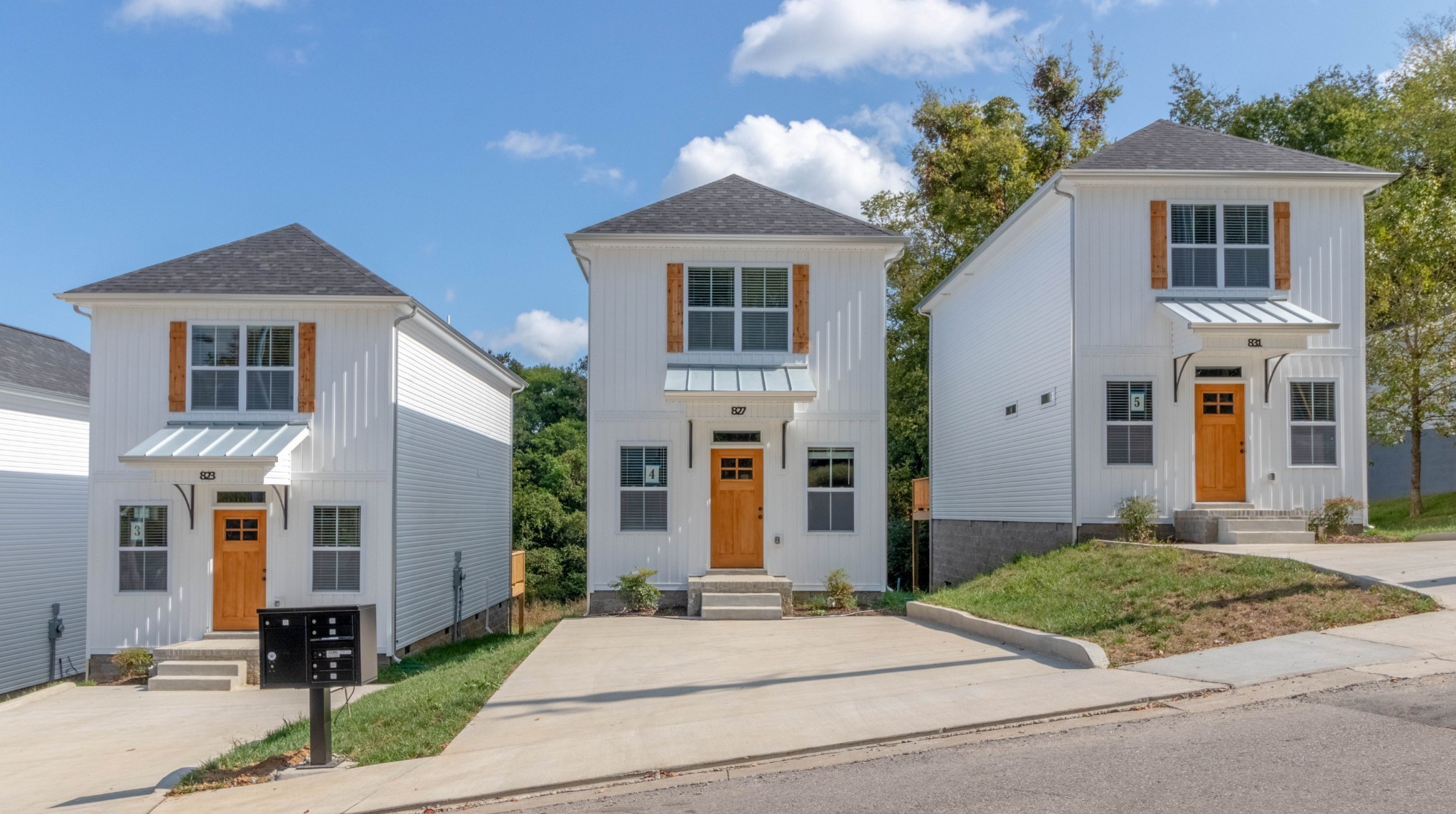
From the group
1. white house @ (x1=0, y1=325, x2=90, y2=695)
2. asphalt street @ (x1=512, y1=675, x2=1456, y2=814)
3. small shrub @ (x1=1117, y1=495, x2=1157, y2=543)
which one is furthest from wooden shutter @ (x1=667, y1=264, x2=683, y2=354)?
white house @ (x1=0, y1=325, x2=90, y2=695)

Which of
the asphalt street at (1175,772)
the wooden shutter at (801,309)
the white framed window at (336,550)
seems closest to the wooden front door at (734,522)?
the wooden shutter at (801,309)

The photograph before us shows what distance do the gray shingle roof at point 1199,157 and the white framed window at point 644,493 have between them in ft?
27.1

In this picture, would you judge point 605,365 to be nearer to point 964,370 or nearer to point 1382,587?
point 964,370

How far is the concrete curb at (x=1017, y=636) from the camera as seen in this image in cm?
1059

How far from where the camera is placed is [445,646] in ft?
69.6

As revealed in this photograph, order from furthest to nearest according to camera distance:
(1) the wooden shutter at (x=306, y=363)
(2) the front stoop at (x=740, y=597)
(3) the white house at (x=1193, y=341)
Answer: (1) the wooden shutter at (x=306, y=363)
(3) the white house at (x=1193, y=341)
(2) the front stoop at (x=740, y=597)

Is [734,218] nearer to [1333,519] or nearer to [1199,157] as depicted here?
[1199,157]

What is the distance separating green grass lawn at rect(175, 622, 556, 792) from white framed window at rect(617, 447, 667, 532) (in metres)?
4.67

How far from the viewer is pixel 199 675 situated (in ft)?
55.3

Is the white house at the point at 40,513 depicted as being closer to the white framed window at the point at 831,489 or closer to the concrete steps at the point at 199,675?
the concrete steps at the point at 199,675

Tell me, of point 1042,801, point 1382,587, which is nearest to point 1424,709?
point 1042,801

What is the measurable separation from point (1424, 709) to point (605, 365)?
1298 centimetres

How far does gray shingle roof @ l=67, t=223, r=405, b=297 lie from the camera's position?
18062mm

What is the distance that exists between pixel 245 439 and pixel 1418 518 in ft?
82.6
